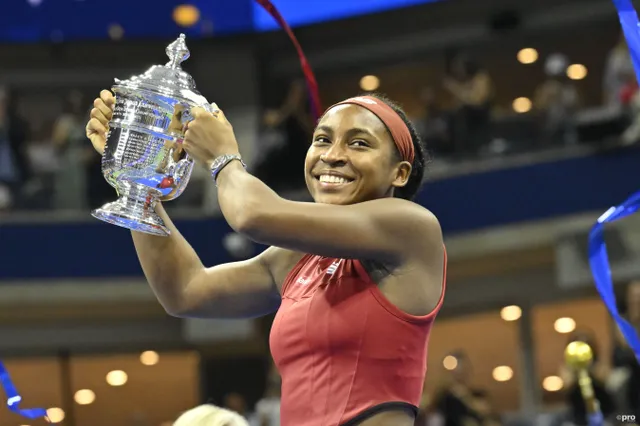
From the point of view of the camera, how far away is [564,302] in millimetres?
10539

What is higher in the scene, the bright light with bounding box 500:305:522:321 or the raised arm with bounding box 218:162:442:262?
the raised arm with bounding box 218:162:442:262

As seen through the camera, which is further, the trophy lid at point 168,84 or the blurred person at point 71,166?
the blurred person at point 71,166

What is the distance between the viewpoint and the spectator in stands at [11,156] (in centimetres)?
1011

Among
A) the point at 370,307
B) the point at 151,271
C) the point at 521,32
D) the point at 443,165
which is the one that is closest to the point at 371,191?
the point at 370,307

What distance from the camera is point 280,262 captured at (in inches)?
108

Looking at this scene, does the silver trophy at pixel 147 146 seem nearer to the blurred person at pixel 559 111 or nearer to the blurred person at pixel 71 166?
the blurred person at pixel 559 111

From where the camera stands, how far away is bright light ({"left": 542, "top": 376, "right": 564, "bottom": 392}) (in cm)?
988

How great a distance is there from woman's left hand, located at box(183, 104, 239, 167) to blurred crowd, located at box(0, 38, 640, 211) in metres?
7.31

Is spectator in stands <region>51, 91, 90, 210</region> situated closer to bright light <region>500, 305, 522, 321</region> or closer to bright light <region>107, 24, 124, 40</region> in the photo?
bright light <region>107, 24, 124, 40</region>

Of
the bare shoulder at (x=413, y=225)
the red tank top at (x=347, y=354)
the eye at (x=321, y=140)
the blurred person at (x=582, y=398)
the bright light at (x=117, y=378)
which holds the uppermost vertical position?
the eye at (x=321, y=140)

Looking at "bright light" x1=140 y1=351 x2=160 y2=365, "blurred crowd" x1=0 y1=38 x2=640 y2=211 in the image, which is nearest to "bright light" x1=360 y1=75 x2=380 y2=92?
"blurred crowd" x1=0 y1=38 x2=640 y2=211

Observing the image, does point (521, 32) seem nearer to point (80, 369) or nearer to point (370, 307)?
point (80, 369)

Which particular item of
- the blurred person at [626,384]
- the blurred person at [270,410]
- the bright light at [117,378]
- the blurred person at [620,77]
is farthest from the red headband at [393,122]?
the bright light at [117,378]

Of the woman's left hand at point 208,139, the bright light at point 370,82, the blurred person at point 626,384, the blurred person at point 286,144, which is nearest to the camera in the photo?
the woman's left hand at point 208,139
